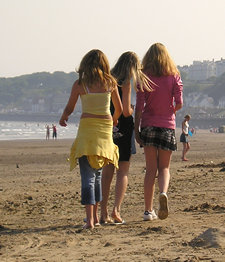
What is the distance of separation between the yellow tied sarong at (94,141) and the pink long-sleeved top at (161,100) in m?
0.49

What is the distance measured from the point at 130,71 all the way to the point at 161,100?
1.35ft

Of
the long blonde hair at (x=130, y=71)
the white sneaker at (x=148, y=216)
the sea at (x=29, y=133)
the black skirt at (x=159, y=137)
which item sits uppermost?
the long blonde hair at (x=130, y=71)

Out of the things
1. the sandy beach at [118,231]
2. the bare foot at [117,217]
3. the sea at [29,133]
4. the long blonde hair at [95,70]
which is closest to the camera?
the sandy beach at [118,231]

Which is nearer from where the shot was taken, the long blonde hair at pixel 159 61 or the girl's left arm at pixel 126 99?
the girl's left arm at pixel 126 99

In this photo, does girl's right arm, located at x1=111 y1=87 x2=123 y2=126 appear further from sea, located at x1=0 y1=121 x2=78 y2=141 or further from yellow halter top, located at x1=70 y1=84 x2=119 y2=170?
sea, located at x1=0 y1=121 x2=78 y2=141

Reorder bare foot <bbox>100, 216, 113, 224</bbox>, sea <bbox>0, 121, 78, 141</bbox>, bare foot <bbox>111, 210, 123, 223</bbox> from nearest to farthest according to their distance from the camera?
bare foot <bbox>111, 210, 123, 223</bbox>
bare foot <bbox>100, 216, 113, 224</bbox>
sea <bbox>0, 121, 78, 141</bbox>

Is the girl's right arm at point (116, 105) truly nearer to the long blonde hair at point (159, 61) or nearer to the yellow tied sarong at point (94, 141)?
the yellow tied sarong at point (94, 141)

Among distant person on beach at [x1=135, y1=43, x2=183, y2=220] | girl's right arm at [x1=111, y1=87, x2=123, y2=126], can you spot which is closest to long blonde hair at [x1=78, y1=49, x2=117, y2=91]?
girl's right arm at [x1=111, y1=87, x2=123, y2=126]

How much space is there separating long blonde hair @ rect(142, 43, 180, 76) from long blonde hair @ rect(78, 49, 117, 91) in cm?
55

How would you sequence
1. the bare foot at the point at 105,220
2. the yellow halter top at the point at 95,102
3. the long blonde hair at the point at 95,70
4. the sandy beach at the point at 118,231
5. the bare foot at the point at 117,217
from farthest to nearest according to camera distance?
the bare foot at the point at 105,220, the bare foot at the point at 117,217, the yellow halter top at the point at 95,102, the long blonde hair at the point at 95,70, the sandy beach at the point at 118,231

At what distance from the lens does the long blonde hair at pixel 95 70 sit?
555 centimetres

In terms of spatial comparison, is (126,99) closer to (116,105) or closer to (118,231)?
(116,105)

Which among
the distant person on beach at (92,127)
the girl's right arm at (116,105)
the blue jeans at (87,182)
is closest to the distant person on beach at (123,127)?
the girl's right arm at (116,105)

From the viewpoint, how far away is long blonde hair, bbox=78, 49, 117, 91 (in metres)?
5.55
